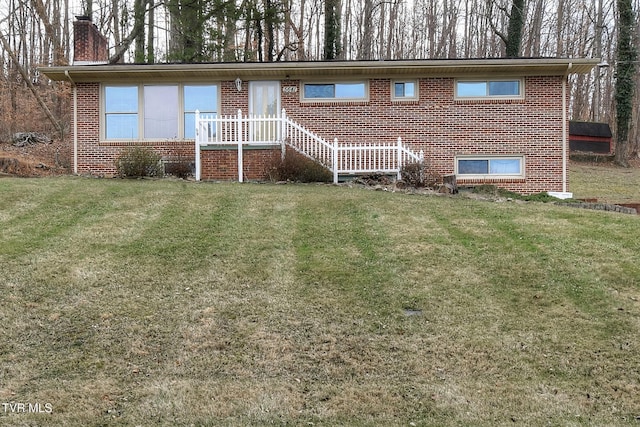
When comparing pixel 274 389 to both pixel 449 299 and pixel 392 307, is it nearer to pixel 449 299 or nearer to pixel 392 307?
pixel 392 307

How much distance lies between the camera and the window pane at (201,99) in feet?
51.3

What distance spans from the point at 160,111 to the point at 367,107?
559 cm

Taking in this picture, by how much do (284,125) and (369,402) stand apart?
422 inches

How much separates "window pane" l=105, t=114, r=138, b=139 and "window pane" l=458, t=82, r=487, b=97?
8.75m

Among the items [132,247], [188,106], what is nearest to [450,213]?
[132,247]

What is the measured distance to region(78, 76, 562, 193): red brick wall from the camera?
49.3 ft

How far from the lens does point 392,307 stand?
19.5 feet

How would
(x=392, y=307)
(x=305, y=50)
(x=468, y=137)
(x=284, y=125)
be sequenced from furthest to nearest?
(x=305, y=50) → (x=468, y=137) → (x=284, y=125) → (x=392, y=307)

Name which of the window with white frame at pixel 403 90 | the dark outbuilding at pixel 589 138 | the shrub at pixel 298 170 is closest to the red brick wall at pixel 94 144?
the shrub at pixel 298 170

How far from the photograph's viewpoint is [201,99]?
15641 mm

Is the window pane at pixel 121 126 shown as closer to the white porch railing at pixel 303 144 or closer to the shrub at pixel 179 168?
the shrub at pixel 179 168

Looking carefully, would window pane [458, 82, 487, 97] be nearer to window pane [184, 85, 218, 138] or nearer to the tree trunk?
window pane [184, 85, 218, 138]

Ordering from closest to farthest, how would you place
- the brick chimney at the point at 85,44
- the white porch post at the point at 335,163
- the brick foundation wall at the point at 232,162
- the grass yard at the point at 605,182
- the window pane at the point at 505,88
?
1. the white porch post at the point at 335,163
2. the brick foundation wall at the point at 232,162
3. the window pane at the point at 505,88
4. the brick chimney at the point at 85,44
5. the grass yard at the point at 605,182

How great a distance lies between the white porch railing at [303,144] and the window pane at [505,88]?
2.85 meters
